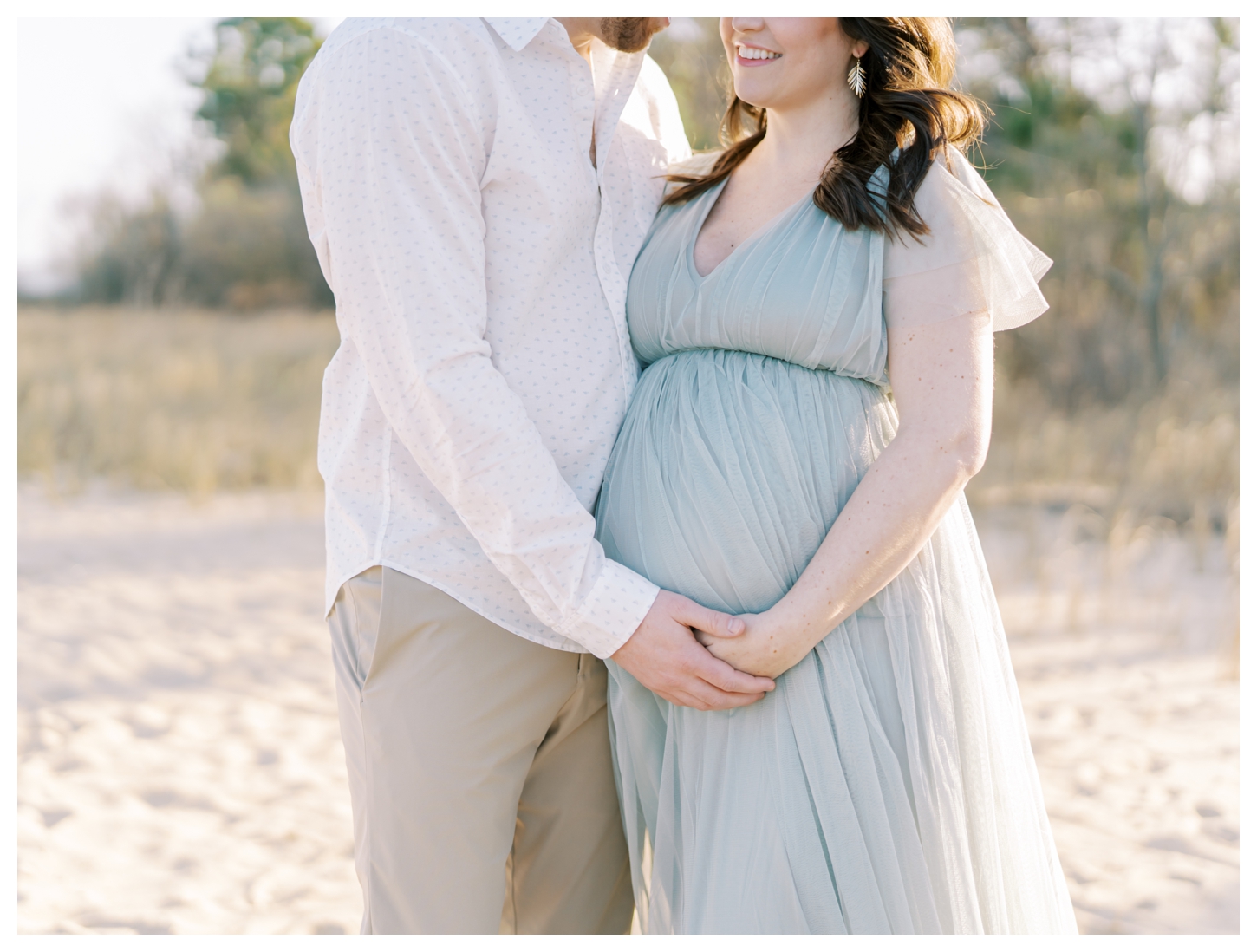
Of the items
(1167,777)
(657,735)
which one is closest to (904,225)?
(657,735)

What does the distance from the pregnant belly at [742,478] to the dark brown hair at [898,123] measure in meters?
0.28

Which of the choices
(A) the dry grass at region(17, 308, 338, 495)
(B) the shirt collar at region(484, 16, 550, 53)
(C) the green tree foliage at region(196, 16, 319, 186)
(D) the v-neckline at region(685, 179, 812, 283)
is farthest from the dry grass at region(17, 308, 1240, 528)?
(C) the green tree foliage at region(196, 16, 319, 186)

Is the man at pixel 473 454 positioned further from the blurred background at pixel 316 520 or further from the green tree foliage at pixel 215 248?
the green tree foliage at pixel 215 248

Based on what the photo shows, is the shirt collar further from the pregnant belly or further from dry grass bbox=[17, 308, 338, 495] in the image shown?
dry grass bbox=[17, 308, 338, 495]

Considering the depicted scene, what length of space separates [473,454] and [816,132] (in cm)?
89

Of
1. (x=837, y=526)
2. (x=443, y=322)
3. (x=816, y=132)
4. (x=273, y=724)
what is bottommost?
(x=273, y=724)

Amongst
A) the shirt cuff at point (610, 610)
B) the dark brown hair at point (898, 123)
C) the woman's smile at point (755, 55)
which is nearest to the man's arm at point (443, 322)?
the shirt cuff at point (610, 610)

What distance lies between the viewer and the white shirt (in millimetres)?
1527

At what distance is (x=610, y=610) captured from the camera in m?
1.61

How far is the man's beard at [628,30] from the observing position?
71.3 inches

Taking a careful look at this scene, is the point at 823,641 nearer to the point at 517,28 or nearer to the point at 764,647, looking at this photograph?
the point at 764,647

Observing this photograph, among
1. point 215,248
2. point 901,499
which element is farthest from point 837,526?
point 215,248
